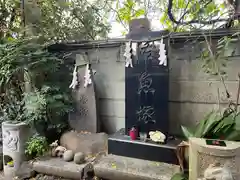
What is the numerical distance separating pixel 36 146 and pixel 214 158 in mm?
2241

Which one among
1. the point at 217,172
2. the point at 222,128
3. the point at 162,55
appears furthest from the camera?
the point at 162,55

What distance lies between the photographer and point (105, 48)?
118 inches

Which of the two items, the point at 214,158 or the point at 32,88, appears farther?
the point at 32,88

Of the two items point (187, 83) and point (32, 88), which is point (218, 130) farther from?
point (32, 88)

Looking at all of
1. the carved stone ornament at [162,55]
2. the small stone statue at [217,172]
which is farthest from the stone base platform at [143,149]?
the carved stone ornament at [162,55]

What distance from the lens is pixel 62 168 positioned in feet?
7.59

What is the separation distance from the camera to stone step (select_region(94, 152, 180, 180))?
198 cm

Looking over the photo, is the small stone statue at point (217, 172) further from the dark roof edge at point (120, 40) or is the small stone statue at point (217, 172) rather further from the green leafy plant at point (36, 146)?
the green leafy plant at point (36, 146)

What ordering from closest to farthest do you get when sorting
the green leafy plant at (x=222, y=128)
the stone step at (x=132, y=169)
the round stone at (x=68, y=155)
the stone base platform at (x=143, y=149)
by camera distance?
1. the green leafy plant at (x=222, y=128)
2. the stone step at (x=132, y=169)
3. the stone base platform at (x=143, y=149)
4. the round stone at (x=68, y=155)

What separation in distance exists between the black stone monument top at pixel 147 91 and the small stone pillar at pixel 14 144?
1.48 meters

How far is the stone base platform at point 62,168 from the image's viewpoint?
2.25 metres

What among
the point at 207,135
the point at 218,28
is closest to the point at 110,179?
the point at 207,135

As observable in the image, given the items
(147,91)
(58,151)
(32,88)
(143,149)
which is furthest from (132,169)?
(32,88)

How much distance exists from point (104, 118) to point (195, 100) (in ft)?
4.73
